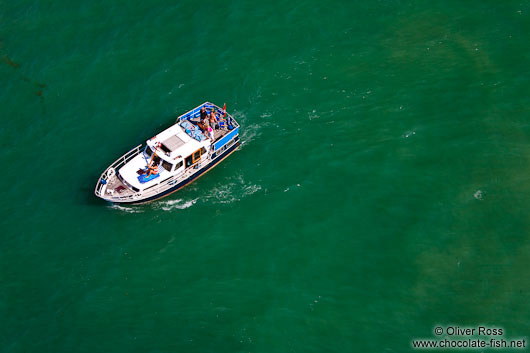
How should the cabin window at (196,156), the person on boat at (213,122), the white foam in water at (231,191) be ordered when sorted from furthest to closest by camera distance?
the person on boat at (213,122)
the cabin window at (196,156)
the white foam in water at (231,191)

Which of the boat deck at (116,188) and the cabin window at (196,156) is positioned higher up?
the boat deck at (116,188)

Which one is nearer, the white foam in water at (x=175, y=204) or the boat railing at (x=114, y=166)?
the boat railing at (x=114, y=166)

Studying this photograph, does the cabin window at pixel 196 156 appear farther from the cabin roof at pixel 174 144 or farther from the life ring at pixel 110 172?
the life ring at pixel 110 172

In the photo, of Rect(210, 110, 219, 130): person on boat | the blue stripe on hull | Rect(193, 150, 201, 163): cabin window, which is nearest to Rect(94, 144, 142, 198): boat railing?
the blue stripe on hull

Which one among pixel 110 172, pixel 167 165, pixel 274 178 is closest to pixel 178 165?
pixel 167 165

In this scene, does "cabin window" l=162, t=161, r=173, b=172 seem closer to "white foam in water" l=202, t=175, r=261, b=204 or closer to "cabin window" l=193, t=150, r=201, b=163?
"cabin window" l=193, t=150, r=201, b=163

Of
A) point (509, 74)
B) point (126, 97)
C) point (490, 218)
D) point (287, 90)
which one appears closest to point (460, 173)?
point (490, 218)

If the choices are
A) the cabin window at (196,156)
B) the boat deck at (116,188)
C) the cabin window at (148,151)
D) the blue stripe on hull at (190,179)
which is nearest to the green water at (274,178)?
the blue stripe on hull at (190,179)
